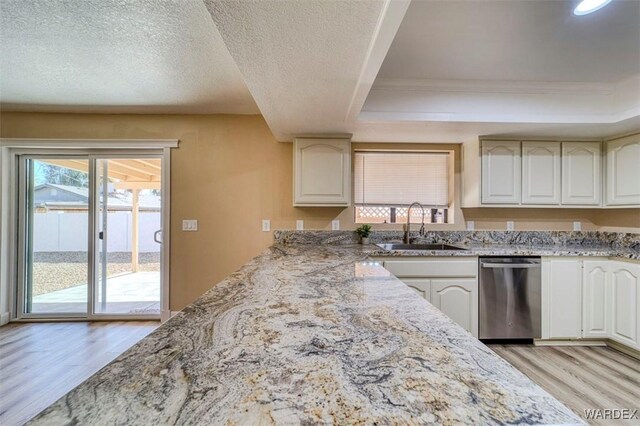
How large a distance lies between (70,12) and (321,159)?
198 cm

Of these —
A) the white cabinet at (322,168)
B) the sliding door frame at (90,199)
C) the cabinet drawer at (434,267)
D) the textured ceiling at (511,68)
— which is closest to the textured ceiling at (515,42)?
the textured ceiling at (511,68)

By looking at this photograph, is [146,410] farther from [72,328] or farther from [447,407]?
[72,328]

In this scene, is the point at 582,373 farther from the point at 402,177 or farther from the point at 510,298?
the point at 402,177

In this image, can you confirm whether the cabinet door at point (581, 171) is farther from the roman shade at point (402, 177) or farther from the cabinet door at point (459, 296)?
the cabinet door at point (459, 296)

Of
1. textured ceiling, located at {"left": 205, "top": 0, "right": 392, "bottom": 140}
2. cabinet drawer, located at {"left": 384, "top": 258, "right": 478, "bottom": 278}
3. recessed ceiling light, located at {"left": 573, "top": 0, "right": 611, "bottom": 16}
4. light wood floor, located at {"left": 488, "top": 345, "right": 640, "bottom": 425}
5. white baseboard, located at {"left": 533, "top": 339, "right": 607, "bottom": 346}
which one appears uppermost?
recessed ceiling light, located at {"left": 573, "top": 0, "right": 611, "bottom": 16}

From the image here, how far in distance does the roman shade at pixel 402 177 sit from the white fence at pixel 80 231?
240cm

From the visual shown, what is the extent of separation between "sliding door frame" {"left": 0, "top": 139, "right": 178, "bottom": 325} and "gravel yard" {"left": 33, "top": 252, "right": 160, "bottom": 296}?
137 millimetres

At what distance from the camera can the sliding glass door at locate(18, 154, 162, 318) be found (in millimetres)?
3250

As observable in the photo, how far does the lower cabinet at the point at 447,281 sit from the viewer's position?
2531 mm

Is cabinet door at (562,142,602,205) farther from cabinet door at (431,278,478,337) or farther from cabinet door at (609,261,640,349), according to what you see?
cabinet door at (431,278,478,337)

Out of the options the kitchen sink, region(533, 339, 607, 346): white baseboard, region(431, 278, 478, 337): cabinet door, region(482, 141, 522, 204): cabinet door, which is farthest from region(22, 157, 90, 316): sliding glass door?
region(533, 339, 607, 346): white baseboard

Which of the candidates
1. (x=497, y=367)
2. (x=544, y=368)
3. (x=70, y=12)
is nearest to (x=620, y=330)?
(x=544, y=368)

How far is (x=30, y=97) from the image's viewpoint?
2.77 meters

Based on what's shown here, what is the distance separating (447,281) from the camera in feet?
8.34
